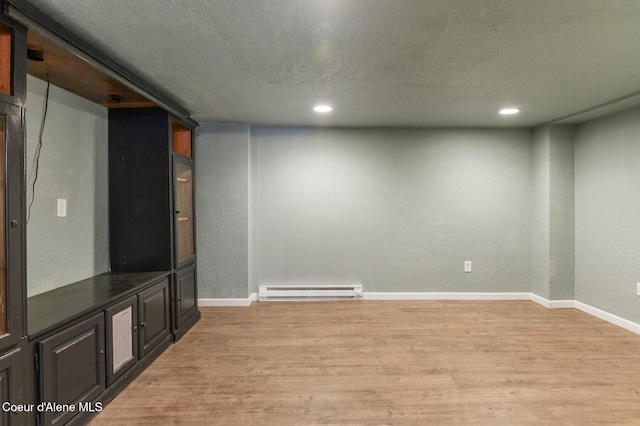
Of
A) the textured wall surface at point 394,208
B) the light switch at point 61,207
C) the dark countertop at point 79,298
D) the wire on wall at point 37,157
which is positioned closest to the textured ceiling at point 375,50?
the wire on wall at point 37,157

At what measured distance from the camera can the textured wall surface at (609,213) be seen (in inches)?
121

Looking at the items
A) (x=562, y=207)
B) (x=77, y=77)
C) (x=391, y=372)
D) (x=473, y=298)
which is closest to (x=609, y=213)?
(x=562, y=207)

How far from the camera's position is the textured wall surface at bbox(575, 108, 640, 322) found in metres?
3.07

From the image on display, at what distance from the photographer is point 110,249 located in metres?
2.75

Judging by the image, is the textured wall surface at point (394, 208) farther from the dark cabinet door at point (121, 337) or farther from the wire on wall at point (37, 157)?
the wire on wall at point (37, 157)

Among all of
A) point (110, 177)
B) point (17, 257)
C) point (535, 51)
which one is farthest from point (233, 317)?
point (535, 51)

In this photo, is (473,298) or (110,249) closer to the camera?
(110,249)

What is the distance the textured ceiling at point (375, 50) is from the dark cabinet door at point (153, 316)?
5.26 feet

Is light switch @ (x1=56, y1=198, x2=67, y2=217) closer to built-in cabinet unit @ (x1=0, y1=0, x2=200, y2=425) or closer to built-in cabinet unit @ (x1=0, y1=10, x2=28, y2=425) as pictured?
built-in cabinet unit @ (x1=0, y1=0, x2=200, y2=425)

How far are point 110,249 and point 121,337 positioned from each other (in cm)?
94

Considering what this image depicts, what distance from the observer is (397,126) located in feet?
13.0

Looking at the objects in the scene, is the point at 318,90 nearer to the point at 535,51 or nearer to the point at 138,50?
the point at 138,50

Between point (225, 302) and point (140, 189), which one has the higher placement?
point (140, 189)

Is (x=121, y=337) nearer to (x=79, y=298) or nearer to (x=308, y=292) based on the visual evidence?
(x=79, y=298)
